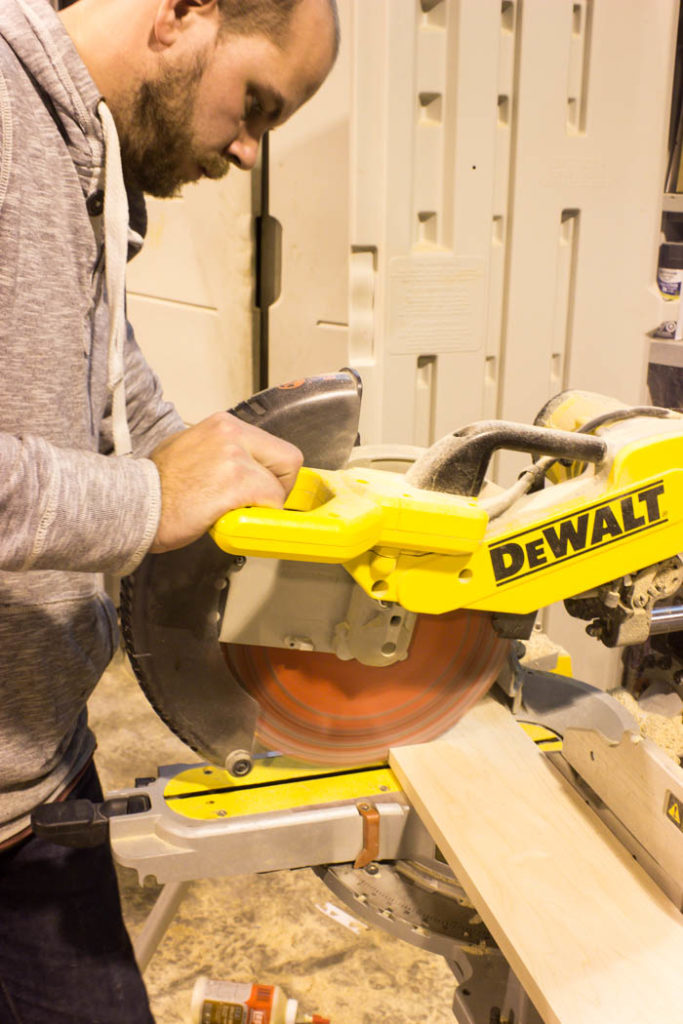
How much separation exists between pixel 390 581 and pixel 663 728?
3.44 ft

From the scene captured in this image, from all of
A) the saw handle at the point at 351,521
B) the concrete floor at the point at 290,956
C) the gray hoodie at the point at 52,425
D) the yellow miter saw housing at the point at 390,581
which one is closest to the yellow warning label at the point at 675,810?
the yellow miter saw housing at the point at 390,581

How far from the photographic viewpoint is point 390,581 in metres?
1.05

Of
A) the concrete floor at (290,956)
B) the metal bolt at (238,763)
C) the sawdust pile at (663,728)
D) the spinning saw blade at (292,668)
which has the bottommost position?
the concrete floor at (290,956)

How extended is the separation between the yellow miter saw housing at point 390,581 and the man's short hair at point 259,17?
0.40 meters

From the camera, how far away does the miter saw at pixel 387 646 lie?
106 centimetres

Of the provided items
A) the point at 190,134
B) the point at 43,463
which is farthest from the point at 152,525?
the point at 190,134

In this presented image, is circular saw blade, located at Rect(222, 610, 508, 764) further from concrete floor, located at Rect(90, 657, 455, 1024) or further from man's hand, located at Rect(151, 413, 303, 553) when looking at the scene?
concrete floor, located at Rect(90, 657, 455, 1024)

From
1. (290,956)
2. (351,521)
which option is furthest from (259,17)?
(290,956)

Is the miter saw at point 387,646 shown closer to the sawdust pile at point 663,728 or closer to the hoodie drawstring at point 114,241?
the hoodie drawstring at point 114,241

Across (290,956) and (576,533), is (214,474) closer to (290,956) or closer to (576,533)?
(576,533)

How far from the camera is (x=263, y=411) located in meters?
1.10

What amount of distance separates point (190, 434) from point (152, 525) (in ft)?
0.38

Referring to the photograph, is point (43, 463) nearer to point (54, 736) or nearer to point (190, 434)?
point (190, 434)

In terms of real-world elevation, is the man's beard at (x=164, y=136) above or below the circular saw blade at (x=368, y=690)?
above
